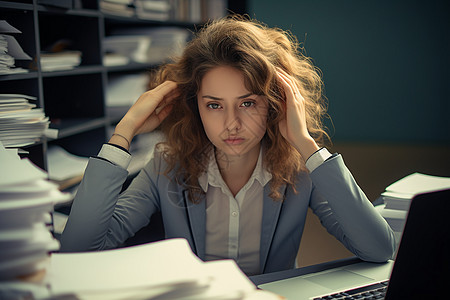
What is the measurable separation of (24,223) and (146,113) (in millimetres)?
742

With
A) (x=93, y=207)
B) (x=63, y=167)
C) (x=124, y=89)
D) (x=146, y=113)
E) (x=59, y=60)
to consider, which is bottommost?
(x=63, y=167)

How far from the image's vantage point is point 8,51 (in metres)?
1.59

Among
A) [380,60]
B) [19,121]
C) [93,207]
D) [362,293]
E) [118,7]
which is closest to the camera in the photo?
[362,293]

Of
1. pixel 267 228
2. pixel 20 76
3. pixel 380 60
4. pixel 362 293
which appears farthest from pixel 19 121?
pixel 380 60

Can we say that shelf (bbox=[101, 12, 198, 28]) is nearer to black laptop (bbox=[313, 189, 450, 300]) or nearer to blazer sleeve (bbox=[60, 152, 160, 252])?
blazer sleeve (bbox=[60, 152, 160, 252])

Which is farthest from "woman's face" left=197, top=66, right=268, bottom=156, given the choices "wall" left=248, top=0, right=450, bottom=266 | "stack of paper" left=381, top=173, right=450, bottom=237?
"wall" left=248, top=0, right=450, bottom=266

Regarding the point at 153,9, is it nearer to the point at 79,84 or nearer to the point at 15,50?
the point at 79,84

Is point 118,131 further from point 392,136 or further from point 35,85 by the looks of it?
point 392,136

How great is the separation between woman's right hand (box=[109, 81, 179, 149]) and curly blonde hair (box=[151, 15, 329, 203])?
0.11ft

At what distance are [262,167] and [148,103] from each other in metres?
0.40

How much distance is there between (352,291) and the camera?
98 cm

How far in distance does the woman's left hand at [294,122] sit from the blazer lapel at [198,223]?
13.3 inches

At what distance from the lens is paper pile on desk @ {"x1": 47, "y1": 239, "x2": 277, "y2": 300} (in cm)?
66

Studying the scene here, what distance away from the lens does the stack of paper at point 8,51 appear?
5.01ft
